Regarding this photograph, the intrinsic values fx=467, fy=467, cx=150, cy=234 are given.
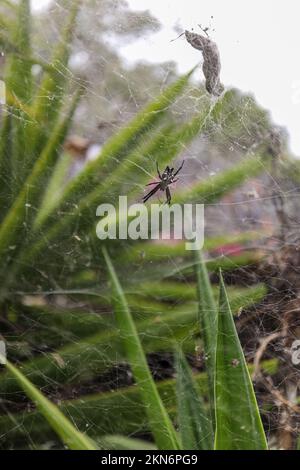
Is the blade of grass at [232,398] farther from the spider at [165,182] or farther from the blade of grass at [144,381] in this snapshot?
the spider at [165,182]

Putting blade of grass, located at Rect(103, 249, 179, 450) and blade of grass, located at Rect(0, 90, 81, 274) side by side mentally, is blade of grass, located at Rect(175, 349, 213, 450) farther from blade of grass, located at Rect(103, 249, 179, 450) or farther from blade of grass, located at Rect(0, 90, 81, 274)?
blade of grass, located at Rect(0, 90, 81, 274)

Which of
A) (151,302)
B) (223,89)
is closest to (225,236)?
(151,302)

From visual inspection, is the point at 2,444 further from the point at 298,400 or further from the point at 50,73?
the point at 50,73

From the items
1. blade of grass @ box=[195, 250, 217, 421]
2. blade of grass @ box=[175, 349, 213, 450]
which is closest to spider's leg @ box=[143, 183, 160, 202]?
blade of grass @ box=[195, 250, 217, 421]

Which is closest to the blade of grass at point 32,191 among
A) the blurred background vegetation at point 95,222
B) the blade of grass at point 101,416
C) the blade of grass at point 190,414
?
the blurred background vegetation at point 95,222

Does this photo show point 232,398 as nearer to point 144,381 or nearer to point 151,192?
point 144,381

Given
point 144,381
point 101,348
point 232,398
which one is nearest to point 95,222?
point 101,348

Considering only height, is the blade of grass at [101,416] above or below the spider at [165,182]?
below
